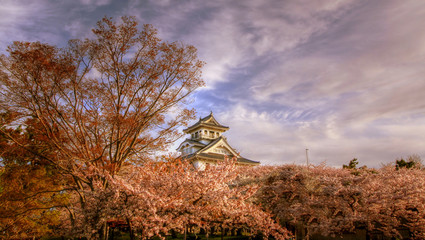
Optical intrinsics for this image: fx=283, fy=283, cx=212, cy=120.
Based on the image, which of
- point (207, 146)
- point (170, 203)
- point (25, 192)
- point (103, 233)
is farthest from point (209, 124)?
point (170, 203)

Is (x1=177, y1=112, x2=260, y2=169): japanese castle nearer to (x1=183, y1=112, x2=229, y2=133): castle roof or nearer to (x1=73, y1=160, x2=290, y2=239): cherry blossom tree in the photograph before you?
(x1=183, y1=112, x2=229, y2=133): castle roof

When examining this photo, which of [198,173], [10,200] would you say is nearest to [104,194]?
[198,173]

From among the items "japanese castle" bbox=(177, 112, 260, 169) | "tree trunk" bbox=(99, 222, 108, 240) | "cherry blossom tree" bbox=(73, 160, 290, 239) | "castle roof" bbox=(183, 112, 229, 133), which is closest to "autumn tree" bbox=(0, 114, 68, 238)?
"tree trunk" bbox=(99, 222, 108, 240)

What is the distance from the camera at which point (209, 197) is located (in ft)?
30.3

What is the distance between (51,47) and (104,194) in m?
7.36

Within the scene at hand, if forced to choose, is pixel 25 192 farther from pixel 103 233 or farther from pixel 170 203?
pixel 170 203

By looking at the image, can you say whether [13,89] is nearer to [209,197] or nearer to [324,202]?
[209,197]

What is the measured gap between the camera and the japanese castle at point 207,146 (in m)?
35.6

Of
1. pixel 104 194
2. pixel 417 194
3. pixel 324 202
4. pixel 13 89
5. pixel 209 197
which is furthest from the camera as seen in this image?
pixel 324 202

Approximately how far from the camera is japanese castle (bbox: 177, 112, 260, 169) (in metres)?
35.6

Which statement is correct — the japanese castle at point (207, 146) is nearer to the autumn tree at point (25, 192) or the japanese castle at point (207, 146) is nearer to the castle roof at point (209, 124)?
the castle roof at point (209, 124)

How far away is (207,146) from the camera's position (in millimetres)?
37156

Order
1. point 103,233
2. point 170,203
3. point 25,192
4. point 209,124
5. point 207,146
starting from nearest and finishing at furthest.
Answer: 1. point 170,203
2. point 103,233
3. point 25,192
4. point 207,146
5. point 209,124

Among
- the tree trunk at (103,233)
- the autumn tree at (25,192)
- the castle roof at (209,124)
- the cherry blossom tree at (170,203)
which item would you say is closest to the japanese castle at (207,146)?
the castle roof at (209,124)
